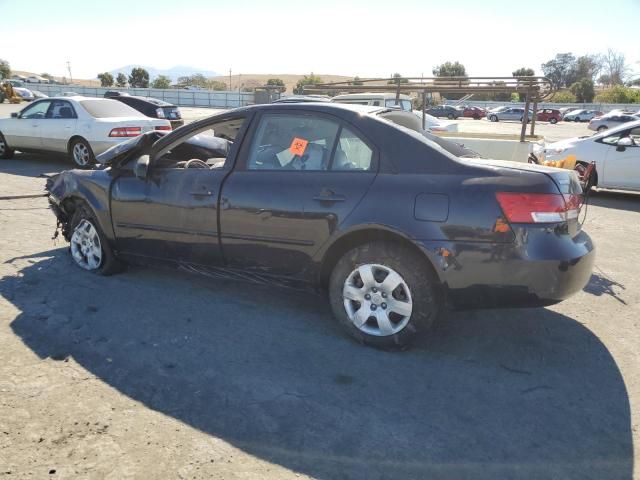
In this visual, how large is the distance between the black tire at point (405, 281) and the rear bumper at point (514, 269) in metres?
0.13

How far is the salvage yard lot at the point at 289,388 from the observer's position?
242 cm

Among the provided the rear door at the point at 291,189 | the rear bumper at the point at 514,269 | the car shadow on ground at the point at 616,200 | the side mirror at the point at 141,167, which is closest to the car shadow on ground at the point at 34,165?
the side mirror at the point at 141,167

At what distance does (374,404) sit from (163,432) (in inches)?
44.2

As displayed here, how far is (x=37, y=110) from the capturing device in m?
11.5

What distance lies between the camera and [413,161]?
3297 mm

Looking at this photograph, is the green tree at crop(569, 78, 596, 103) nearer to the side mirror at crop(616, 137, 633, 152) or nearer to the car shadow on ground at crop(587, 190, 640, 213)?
the car shadow on ground at crop(587, 190, 640, 213)

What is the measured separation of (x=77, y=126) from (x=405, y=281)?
9.52 meters

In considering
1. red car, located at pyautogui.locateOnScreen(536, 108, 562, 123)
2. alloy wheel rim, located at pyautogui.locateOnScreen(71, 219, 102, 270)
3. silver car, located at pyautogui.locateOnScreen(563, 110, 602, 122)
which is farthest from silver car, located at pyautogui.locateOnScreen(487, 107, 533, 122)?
alloy wheel rim, located at pyautogui.locateOnScreen(71, 219, 102, 270)

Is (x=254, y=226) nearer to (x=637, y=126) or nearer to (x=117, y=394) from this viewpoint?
(x=117, y=394)

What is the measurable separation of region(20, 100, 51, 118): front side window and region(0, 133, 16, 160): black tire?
98 centimetres

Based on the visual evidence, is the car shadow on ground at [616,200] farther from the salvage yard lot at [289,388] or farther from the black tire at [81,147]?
the black tire at [81,147]

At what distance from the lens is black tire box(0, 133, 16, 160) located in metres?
12.3

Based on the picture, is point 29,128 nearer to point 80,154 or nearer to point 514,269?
point 80,154

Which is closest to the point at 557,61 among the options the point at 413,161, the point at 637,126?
the point at 637,126
